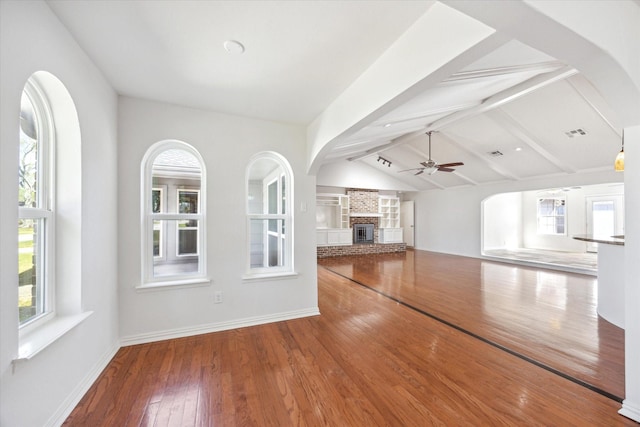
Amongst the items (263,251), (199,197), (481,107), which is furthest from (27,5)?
(481,107)

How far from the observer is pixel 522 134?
16.9ft

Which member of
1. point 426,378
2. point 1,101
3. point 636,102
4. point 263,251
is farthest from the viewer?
point 263,251

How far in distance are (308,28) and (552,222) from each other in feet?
39.2

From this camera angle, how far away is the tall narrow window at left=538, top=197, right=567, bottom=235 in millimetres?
9305

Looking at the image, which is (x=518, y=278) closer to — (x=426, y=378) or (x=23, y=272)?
(x=426, y=378)

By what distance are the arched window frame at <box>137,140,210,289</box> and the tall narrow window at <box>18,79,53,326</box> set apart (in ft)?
2.97

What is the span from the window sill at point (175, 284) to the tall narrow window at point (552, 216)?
1197 cm

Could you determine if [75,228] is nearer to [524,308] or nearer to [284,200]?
[284,200]

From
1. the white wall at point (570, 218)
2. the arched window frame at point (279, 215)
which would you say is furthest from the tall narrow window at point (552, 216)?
the arched window frame at point (279, 215)

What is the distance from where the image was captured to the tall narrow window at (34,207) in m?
1.58

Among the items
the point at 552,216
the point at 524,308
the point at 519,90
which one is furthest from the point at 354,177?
the point at 552,216

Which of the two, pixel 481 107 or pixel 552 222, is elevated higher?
pixel 481 107

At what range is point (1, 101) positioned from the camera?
1.18 metres

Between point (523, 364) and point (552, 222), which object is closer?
point (523, 364)
